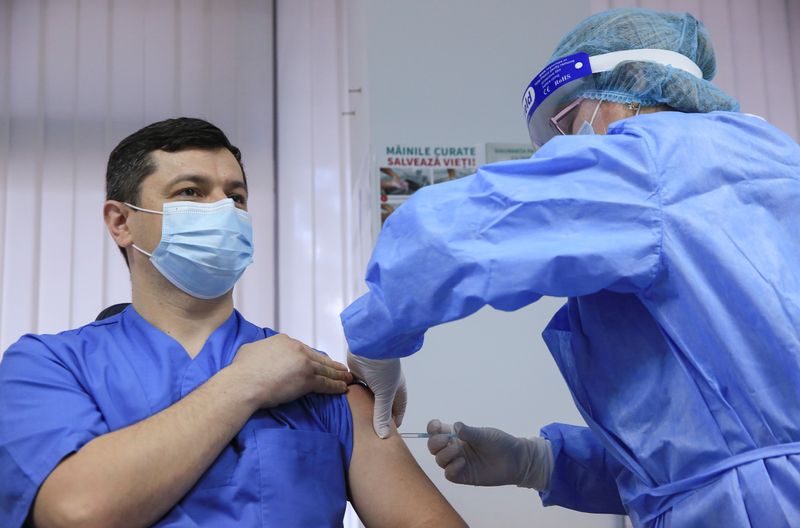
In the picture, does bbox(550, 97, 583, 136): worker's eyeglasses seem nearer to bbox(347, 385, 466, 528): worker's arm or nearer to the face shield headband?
the face shield headband

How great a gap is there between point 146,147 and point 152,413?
1.96 feet

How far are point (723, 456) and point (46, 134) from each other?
2867 mm

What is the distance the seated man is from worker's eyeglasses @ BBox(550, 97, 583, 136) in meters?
0.61

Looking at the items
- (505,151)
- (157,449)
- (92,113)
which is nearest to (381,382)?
(157,449)

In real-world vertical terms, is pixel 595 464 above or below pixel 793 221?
below

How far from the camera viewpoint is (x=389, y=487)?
1562mm

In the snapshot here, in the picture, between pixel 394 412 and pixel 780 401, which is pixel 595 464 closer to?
pixel 394 412

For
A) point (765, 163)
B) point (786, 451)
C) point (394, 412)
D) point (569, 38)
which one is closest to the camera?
point (786, 451)

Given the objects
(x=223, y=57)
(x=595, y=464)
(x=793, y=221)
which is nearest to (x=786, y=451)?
(x=793, y=221)

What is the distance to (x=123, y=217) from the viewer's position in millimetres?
1779

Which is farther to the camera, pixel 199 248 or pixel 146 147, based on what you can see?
pixel 146 147

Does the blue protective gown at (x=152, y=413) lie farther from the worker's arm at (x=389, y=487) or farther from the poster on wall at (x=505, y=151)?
the poster on wall at (x=505, y=151)

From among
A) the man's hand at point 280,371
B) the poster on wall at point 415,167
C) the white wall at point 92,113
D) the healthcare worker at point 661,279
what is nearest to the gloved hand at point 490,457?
the man's hand at point 280,371

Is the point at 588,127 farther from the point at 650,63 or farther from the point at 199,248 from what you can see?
the point at 199,248
